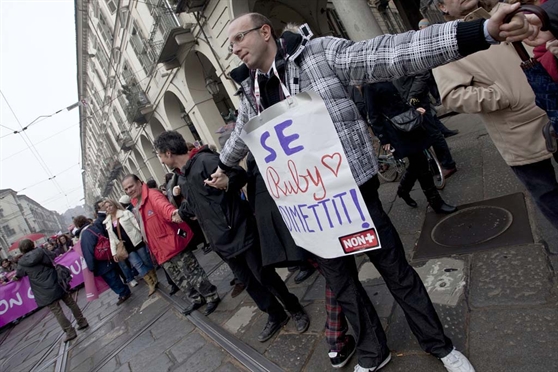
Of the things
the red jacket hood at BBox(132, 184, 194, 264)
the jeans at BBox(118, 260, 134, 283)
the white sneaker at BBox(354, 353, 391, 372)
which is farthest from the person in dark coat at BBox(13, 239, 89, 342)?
the white sneaker at BBox(354, 353, 391, 372)

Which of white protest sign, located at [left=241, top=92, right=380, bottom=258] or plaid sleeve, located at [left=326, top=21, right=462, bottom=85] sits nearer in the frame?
plaid sleeve, located at [left=326, top=21, right=462, bottom=85]

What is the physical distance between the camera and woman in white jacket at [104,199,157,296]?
5.53 m

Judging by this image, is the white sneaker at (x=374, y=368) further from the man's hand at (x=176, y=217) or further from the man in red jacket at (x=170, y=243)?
the man in red jacket at (x=170, y=243)

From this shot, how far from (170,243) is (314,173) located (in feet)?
10.1

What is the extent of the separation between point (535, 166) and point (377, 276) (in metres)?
1.63

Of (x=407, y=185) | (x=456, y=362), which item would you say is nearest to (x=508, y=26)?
(x=456, y=362)

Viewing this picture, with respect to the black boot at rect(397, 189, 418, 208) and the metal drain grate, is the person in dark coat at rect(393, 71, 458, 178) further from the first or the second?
the metal drain grate

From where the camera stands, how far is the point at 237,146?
212 cm

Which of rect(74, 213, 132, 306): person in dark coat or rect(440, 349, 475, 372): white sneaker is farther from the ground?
rect(74, 213, 132, 306): person in dark coat

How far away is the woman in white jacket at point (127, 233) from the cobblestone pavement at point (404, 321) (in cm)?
74

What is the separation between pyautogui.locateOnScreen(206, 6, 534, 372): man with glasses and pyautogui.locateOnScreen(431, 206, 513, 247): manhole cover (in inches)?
54.5

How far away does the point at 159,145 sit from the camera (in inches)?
124

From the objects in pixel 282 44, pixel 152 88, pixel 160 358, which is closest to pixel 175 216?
pixel 160 358

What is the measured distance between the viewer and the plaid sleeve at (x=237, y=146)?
6.49 ft
